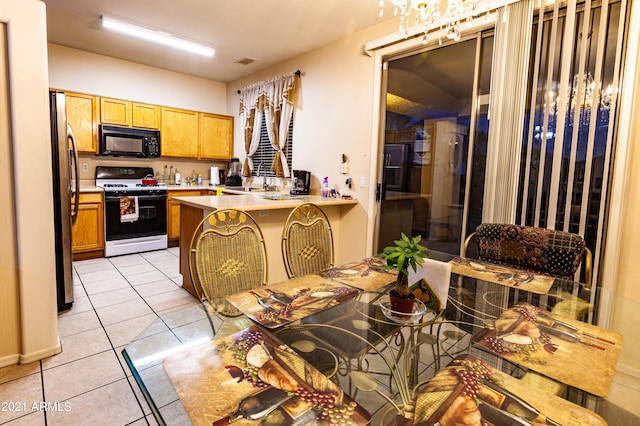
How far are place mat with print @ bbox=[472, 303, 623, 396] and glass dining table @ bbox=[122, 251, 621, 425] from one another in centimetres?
1

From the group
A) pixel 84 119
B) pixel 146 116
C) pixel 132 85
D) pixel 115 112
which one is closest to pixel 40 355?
pixel 84 119

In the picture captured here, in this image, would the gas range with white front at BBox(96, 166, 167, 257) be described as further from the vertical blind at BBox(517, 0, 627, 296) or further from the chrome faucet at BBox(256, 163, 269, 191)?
the vertical blind at BBox(517, 0, 627, 296)

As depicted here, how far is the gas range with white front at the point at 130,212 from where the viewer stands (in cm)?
447

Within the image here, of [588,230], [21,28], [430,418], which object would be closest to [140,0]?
[21,28]

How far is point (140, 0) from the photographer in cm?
314

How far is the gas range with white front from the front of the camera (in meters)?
4.47

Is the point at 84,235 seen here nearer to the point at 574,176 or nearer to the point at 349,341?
the point at 349,341

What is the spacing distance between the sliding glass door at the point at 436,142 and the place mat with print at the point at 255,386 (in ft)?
7.97

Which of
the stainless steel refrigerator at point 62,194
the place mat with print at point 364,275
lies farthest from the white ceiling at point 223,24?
the place mat with print at point 364,275

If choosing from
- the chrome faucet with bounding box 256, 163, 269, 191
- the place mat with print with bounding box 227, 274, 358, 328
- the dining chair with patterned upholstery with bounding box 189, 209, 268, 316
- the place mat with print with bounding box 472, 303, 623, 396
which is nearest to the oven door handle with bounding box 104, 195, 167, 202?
the chrome faucet with bounding box 256, 163, 269, 191

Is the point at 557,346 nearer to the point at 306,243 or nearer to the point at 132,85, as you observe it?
the point at 306,243

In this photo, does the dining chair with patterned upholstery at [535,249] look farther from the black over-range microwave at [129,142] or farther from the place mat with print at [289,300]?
the black over-range microwave at [129,142]

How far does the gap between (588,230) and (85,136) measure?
575 centimetres

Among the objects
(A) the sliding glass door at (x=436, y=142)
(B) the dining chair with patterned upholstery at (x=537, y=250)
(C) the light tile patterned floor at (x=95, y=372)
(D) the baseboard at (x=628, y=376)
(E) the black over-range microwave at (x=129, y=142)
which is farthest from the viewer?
(E) the black over-range microwave at (x=129, y=142)
